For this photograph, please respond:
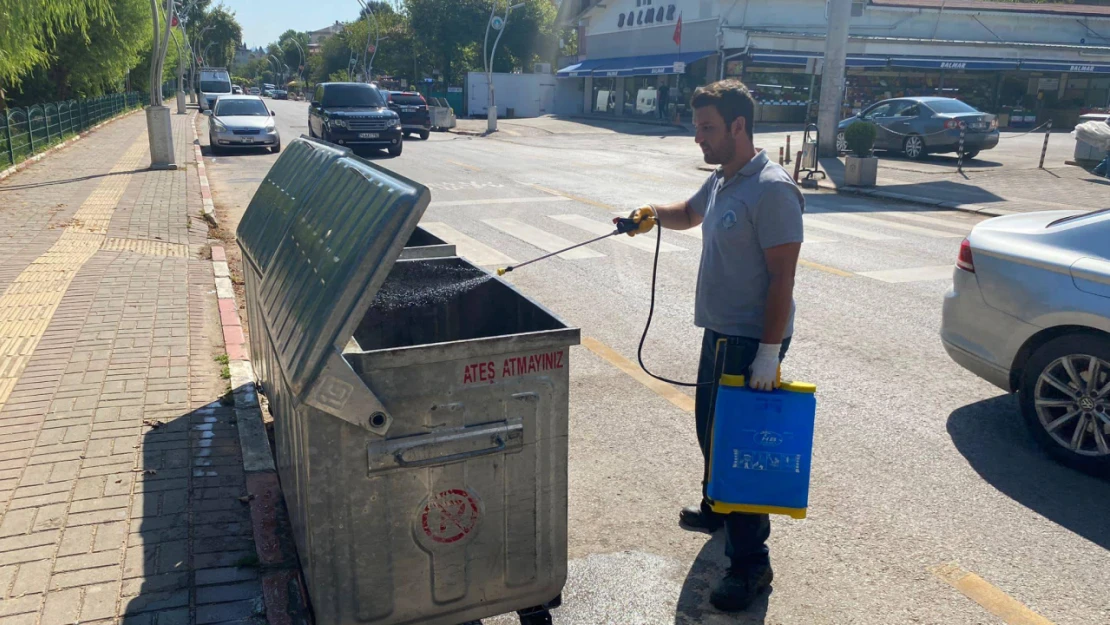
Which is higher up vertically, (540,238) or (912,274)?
(912,274)

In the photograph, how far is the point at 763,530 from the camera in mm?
3539

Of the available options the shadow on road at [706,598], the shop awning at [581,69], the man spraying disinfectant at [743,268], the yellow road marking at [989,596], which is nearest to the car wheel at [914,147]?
the yellow road marking at [989,596]

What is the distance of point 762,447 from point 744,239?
809mm

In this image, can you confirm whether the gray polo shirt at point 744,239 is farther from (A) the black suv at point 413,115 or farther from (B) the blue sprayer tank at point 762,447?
(A) the black suv at point 413,115

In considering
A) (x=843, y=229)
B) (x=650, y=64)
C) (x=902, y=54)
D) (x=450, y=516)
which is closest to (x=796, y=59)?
(x=902, y=54)

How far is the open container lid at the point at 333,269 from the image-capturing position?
2.58 meters

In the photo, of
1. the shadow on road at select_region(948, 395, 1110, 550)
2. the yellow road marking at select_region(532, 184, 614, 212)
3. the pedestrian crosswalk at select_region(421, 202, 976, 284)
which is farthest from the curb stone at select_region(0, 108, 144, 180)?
the shadow on road at select_region(948, 395, 1110, 550)

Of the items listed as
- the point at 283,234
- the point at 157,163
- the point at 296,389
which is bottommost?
the point at 157,163

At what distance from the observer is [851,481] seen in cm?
458

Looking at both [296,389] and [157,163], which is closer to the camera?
[296,389]

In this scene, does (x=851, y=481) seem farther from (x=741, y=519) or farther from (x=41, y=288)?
(x=41, y=288)

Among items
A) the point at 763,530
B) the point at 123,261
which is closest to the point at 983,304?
the point at 763,530

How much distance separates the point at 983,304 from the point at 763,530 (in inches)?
99.2

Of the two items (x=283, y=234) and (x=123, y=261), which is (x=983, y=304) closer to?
(x=283, y=234)
